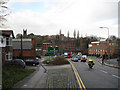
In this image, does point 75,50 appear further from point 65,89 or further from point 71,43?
point 65,89

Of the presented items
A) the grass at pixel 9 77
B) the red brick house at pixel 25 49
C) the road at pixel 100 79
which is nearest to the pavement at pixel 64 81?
the road at pixel 100 79

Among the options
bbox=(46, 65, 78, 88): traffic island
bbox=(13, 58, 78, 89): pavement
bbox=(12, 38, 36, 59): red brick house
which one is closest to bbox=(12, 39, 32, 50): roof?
bbox=(12, 38, 36, 59): red brick house

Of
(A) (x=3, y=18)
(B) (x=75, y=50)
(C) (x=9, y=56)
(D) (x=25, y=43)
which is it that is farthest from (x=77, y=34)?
(A) (x=3, y=18)

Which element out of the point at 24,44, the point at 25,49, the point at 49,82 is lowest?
the point at 49,82

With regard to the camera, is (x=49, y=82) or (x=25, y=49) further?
(x=25, y=49)

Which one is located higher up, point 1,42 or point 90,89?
point 1,42

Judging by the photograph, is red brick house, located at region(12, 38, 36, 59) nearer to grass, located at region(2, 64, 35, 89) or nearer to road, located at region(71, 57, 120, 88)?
grass, located at region(2, 64, 35, 89)

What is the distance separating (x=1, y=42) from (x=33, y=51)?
17467 millimetres

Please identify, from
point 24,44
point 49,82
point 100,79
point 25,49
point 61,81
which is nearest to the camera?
point 49,82

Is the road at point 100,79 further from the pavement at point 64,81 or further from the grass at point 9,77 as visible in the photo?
the grass at point 9,77

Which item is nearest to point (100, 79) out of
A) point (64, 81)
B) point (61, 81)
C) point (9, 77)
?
point (64, 81)

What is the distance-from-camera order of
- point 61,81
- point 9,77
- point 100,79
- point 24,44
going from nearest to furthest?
point 61,81 < point 100,79 < point 9,77 < point 24,44

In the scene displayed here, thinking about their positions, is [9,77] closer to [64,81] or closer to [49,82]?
[49,82]

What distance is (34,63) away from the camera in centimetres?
3027
